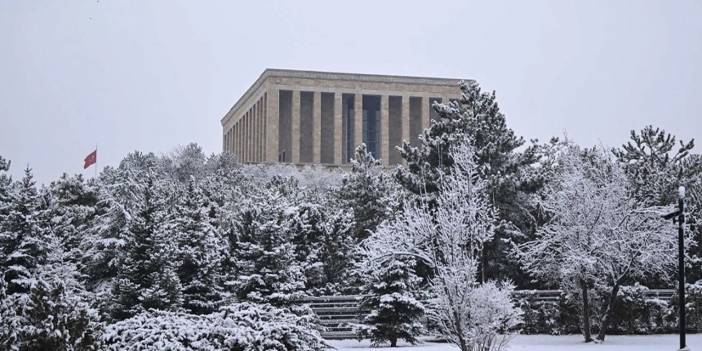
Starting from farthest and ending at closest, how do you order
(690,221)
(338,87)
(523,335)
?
(338,87) → (690,221) → (523,335)

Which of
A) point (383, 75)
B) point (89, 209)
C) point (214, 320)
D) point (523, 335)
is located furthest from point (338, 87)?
point (214, 320)

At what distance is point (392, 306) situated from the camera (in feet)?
79.0

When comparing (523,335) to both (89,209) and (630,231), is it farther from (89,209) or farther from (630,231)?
(89,209)

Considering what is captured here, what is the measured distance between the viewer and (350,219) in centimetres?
3212

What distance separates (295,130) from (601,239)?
60590 mm

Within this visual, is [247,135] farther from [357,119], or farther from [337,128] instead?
[357,119]

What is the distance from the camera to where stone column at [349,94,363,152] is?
8612cm

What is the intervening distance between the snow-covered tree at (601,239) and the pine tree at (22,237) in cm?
1495

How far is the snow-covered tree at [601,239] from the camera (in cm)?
2564

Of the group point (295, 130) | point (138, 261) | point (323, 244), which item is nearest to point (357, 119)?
point (295, 130)

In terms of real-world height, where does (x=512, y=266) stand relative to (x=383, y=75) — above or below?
below

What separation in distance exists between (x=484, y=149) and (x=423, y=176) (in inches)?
95.4

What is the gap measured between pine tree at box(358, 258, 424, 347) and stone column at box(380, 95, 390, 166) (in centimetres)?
6013

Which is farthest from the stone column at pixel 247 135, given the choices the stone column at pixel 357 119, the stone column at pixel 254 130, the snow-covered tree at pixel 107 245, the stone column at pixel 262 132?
the snow-covered tree at pixel 107 245
